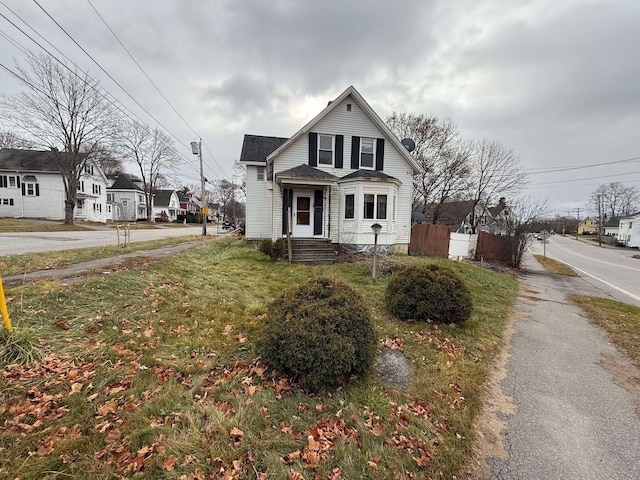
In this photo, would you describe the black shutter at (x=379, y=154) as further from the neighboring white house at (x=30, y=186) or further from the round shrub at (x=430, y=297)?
the neighboring white house at (x=30, y=186)

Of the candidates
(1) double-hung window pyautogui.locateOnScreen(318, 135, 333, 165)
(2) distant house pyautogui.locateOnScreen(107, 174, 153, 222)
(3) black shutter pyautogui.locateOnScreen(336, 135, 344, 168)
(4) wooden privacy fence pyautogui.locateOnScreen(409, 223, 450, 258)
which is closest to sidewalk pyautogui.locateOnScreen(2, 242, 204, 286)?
(1) double-hung window pyautogui.locateOnScreen(318, 135, 333, 165)

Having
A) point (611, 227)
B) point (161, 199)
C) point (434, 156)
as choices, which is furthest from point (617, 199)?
point (161, 199)

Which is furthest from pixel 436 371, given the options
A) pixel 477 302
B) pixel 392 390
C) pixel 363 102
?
pixel 363 102

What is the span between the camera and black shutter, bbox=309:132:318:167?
43.7ft

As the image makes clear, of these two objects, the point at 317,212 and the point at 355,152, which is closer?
the point at 317,212

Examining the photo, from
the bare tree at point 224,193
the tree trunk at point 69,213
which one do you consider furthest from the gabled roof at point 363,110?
the bare tree at point 224,193

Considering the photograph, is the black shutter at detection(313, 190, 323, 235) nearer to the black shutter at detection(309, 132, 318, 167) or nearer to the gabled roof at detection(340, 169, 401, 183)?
the gabled roof at detection(340, 169, 401, 183)

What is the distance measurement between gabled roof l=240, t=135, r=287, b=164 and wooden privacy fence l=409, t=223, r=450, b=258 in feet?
30.5

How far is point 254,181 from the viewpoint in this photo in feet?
48.5

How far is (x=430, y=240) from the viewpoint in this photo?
50.2 ft

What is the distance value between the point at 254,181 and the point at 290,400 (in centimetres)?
1321

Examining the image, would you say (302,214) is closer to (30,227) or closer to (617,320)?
(617,320)

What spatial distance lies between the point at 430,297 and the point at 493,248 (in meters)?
14.2

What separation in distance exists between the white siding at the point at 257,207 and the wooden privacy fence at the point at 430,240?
8.01m
